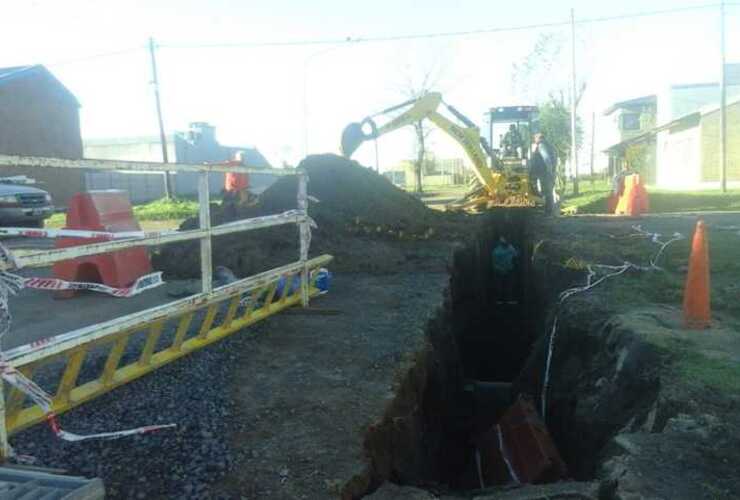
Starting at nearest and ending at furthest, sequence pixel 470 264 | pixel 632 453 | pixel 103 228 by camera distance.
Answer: pixel 632 453, pixel 103 228, pixel 470 264

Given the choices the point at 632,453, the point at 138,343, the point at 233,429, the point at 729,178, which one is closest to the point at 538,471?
the point at 632,453

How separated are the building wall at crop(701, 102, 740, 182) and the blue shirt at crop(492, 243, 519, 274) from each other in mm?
22300

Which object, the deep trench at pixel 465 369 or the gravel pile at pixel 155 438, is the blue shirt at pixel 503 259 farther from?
the gravel pile at pixel 155 438

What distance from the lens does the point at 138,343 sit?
519 centimetres

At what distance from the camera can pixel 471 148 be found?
15.3 metres

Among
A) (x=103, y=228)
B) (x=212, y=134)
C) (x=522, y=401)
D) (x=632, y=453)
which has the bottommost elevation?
(x=522, y=401)

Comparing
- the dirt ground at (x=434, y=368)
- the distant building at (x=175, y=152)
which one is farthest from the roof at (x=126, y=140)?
the dirt ground at (x=434, y=368)

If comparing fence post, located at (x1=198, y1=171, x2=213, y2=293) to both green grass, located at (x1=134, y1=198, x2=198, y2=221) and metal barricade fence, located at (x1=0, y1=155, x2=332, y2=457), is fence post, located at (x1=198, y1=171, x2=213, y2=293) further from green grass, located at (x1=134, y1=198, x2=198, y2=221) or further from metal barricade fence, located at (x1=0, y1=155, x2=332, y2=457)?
green grass, located at (x1=134, y1=198, x2=198, y2=221)

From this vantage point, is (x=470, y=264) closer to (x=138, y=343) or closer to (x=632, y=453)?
(x=138, y=343)

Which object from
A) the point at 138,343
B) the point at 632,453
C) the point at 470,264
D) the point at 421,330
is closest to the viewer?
the point at 632,453

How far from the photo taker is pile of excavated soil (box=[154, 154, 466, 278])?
30.1ft

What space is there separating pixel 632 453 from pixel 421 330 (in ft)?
8.97

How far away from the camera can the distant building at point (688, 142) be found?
30.5 m

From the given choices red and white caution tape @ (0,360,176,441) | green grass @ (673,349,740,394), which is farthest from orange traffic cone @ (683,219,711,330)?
red and white caution tape @ (0,360,176,441)
